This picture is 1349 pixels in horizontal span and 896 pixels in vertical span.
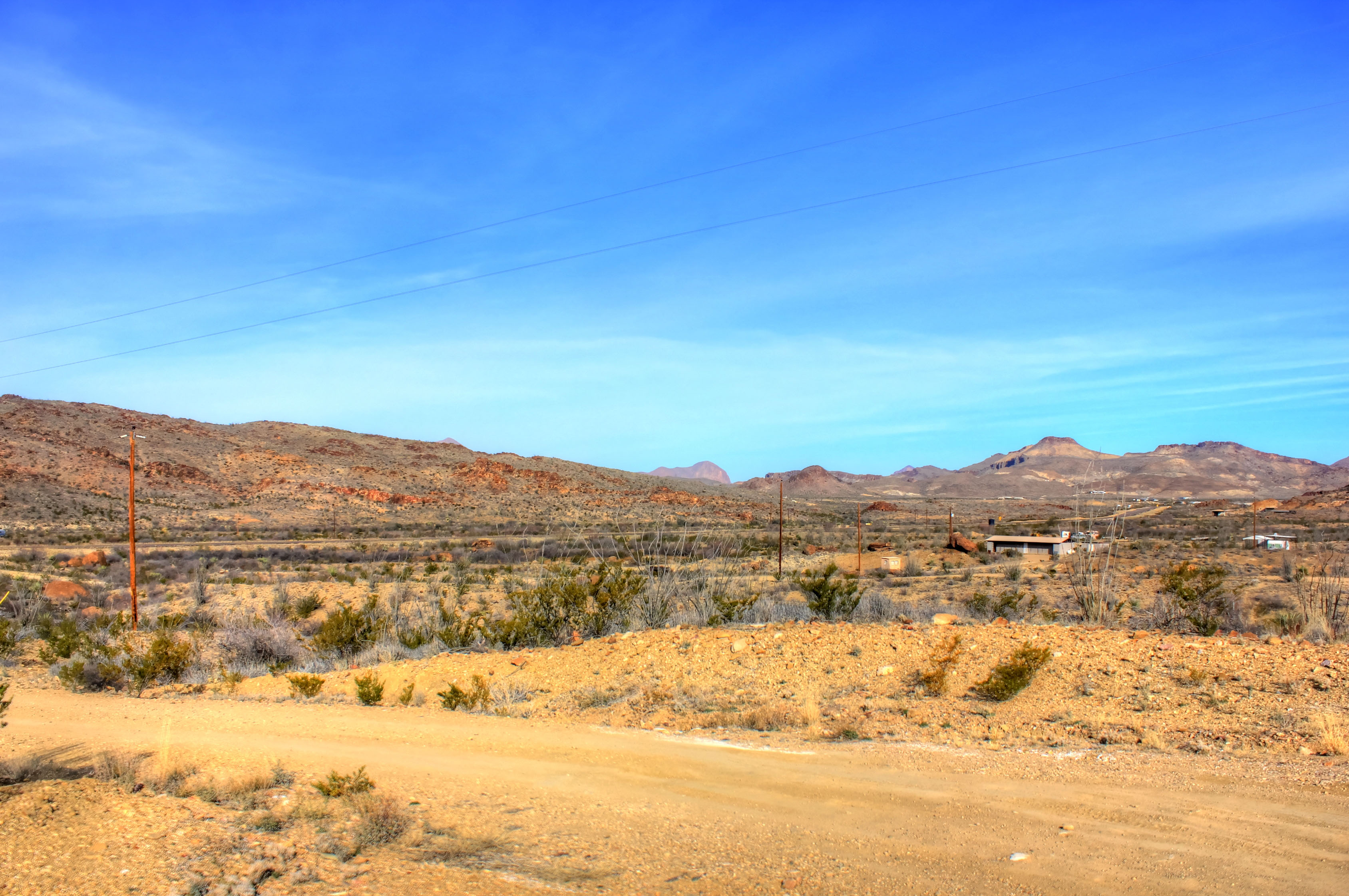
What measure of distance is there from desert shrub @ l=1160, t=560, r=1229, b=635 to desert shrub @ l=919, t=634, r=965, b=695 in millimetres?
6126

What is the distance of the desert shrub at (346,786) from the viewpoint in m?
8.21

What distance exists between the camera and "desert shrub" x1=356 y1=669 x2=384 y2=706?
13938 millimetres

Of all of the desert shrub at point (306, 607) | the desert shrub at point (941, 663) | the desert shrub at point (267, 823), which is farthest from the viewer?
the desert shrub at point (306, 607)

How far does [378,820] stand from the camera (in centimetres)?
759

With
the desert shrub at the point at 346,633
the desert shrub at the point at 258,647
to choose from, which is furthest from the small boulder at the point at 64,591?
the desert shrub at the point at 346,633

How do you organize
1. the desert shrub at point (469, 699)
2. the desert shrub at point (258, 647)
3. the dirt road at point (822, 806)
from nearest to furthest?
the dirt road at point (822, 806)
the desert shrub at point (469, 699)
the desert shrub at point (258, 647)

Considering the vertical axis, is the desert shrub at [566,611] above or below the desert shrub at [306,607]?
above

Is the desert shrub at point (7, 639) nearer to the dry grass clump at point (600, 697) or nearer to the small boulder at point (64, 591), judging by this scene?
the small boulder at point (64, 591)

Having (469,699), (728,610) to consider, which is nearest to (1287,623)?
(728,610)

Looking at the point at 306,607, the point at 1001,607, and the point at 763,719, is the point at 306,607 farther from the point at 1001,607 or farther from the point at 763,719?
the point at 763,719

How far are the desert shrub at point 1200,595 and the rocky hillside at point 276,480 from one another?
50.9 metres

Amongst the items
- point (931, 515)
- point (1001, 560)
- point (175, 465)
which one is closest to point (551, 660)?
point (1001, 560)

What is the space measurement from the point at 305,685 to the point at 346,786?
6.64 metres

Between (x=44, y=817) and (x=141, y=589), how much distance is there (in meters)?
29.9
